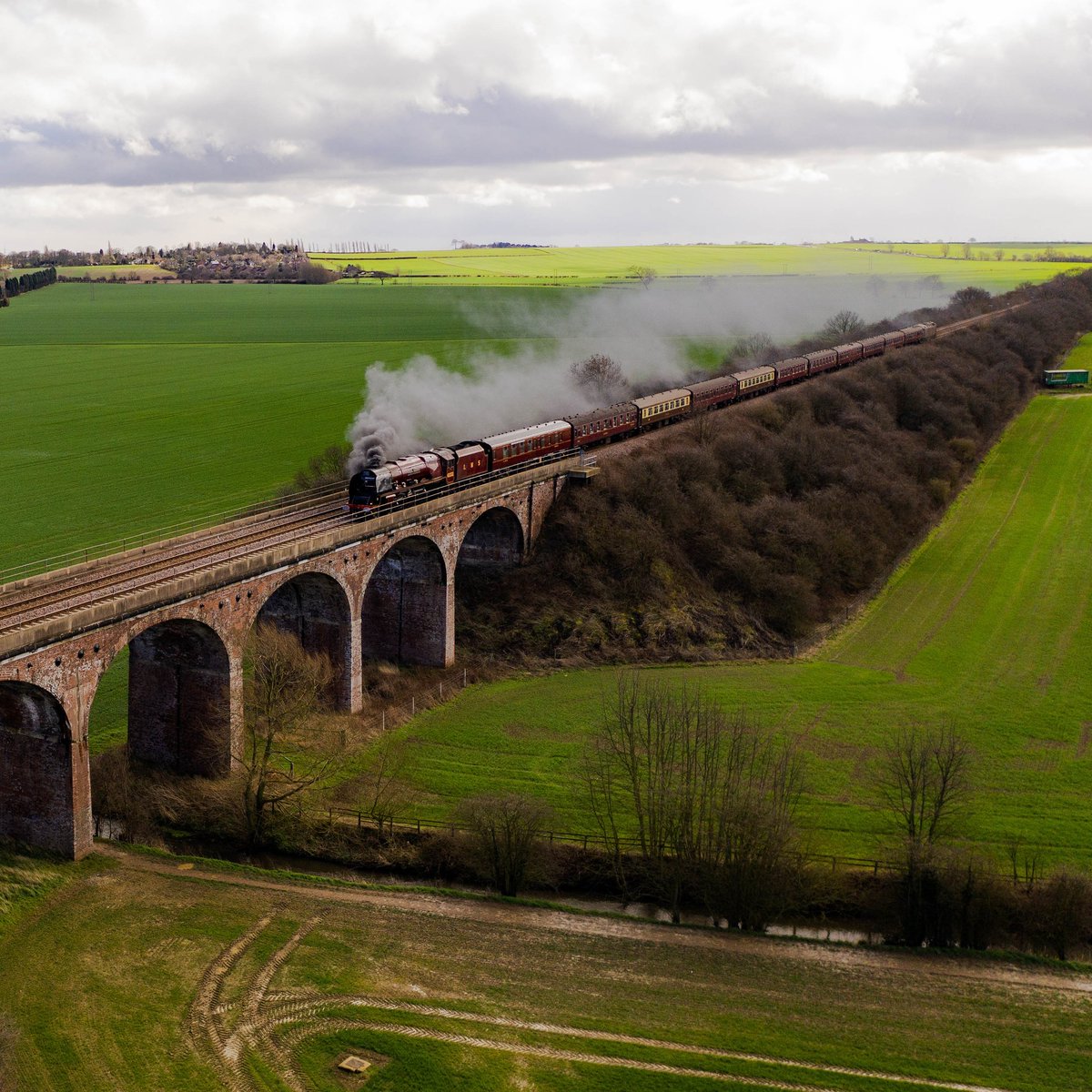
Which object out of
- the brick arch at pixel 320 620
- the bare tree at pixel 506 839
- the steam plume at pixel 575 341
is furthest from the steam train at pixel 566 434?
the bare tree at pixel 506 839

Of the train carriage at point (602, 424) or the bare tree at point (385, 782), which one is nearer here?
the bare tree at point (385, 782)

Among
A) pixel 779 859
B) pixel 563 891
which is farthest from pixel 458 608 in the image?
pixel 779 859

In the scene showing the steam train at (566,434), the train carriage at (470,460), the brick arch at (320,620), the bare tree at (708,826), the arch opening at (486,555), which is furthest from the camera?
the arch opening at (486,555)

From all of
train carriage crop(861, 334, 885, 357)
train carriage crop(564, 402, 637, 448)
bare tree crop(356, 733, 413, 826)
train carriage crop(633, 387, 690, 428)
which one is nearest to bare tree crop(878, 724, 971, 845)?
bare tree crop(356, 733, 413, 826)

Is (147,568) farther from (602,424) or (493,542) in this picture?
(602,424)

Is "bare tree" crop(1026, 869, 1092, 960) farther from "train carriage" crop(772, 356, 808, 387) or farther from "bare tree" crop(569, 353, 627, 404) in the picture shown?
"train carriage" crop(772, 356, 808, 387)

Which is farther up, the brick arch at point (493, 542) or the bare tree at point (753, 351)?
the bare tree at point (753, 351)

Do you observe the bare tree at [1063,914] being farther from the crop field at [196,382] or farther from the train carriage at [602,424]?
the train carriage at [602,424]

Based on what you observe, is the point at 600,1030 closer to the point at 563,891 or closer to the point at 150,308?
the point at 563,891

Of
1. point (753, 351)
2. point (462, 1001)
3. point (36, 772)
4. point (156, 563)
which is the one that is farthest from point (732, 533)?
point (753, 351)
